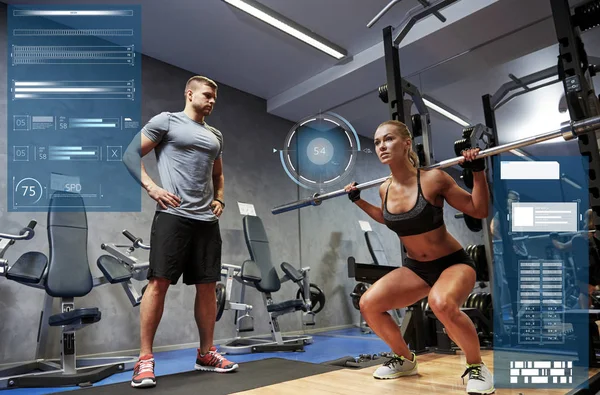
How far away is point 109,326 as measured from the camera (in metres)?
3.74

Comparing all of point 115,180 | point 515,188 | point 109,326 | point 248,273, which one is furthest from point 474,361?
point 115,180

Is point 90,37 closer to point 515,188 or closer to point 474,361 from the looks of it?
point 515,188

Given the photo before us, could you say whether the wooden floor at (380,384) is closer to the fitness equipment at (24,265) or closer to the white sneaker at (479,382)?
the white sneaker at (479,382)

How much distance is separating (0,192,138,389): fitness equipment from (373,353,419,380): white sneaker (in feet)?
5.49

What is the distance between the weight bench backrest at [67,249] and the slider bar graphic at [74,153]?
541mm

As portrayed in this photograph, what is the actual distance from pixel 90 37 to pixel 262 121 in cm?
212

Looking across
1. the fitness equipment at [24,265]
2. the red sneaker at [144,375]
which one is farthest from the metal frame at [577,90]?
the fitness equipment at [24,265]

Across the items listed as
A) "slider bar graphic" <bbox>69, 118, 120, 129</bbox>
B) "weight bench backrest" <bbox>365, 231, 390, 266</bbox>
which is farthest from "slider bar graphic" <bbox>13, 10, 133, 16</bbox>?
"weight bench backrest" <bbox>365, 231, 390, 266</bbox>

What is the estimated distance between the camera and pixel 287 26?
13.3ft

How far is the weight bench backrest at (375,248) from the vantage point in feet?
13.5

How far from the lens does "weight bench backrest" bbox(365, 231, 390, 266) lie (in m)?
4.12

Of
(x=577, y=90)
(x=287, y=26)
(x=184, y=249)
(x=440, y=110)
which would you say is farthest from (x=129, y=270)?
(x=577, y=90)

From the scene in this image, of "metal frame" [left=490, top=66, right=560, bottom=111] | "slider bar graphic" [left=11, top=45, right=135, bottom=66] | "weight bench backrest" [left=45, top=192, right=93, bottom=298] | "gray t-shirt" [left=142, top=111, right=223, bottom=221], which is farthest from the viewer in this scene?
"slider bar graphic" [left=11, top=45, right=135, bottom=66]

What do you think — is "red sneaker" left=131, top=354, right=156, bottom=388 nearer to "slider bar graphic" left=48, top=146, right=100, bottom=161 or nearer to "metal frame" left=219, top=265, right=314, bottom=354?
"metal frame" left=219, top=265, right=314, bottom=354
